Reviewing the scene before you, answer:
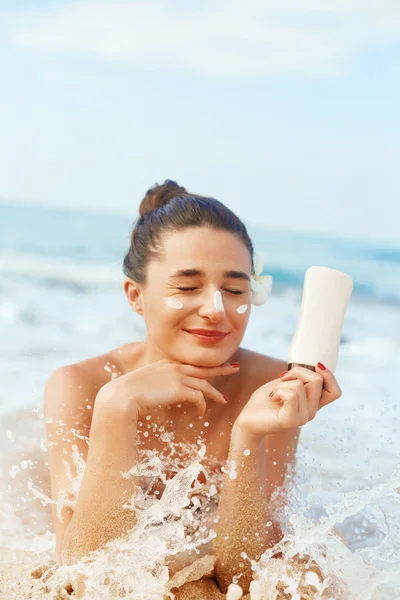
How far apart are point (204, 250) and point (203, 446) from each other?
0.75m

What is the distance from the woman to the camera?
7.73 ft

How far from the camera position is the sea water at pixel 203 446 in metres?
2.44

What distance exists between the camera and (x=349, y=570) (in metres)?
2.53

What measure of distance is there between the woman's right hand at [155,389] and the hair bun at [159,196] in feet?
2.90

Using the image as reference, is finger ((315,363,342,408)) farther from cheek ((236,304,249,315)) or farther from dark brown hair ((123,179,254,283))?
dark brown hair ((123,179,254,283))

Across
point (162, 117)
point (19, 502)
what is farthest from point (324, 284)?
point (162, 117)

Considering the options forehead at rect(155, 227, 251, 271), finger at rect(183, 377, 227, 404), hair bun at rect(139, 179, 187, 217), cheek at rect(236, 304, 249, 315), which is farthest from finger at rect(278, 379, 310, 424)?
hair bun at rect(139, 179, 187, 217)

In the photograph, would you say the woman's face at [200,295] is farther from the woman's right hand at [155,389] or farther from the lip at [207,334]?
the woman's right hand at [155,389]

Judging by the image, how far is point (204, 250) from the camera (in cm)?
266

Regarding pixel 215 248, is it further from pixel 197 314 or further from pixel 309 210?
pixel 309 210

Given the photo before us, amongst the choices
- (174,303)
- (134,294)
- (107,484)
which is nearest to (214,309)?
(174,303)

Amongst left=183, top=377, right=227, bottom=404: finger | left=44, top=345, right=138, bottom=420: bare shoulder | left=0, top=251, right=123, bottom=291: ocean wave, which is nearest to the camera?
left=183, top=377, right=227, bottom=404: finger

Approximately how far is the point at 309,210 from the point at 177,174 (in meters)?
3.42

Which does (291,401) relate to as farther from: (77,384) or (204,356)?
(77,384)
